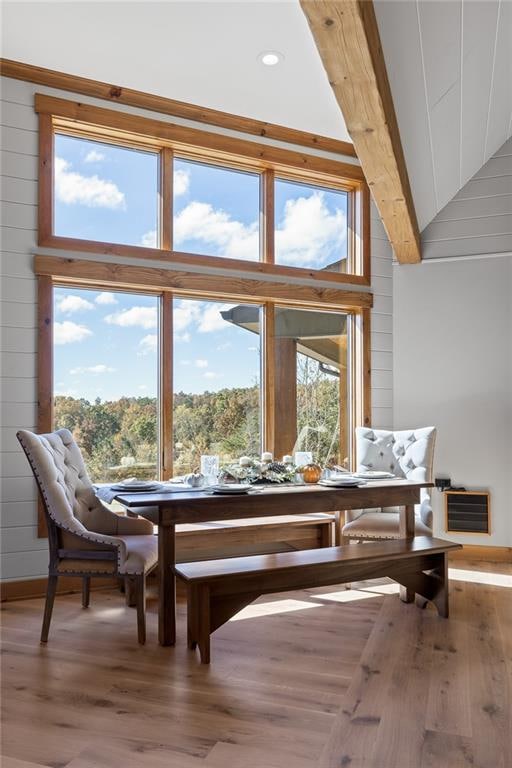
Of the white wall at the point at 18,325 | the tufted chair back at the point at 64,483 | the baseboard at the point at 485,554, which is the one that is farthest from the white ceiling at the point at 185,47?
the baseboard at the point at 485,554

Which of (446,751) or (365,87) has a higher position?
(365,87)

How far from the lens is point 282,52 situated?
3455 millimetres

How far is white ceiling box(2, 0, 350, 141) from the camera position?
3111 mm

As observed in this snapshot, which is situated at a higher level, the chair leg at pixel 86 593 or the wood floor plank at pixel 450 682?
the chair leg at pixel 86 593

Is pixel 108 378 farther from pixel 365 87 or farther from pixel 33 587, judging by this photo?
pixel 365 87

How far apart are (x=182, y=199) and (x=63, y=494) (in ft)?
7.73

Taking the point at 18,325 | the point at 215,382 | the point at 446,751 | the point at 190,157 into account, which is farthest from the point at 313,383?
the point at 446,751

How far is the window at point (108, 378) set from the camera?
3.91m

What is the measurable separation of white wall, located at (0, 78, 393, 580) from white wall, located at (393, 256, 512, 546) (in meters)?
2.83

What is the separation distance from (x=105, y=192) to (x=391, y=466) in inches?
109

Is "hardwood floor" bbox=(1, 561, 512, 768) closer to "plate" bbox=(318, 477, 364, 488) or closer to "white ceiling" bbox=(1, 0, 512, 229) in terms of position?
"plate" bbox=(318, 477, 364, 488)

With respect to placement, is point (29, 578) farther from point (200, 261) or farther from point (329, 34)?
point (329, 34)

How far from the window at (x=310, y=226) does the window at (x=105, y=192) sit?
103 centimetres

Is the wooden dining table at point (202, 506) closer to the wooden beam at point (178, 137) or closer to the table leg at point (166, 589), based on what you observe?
the table leg at point (166, 589)
